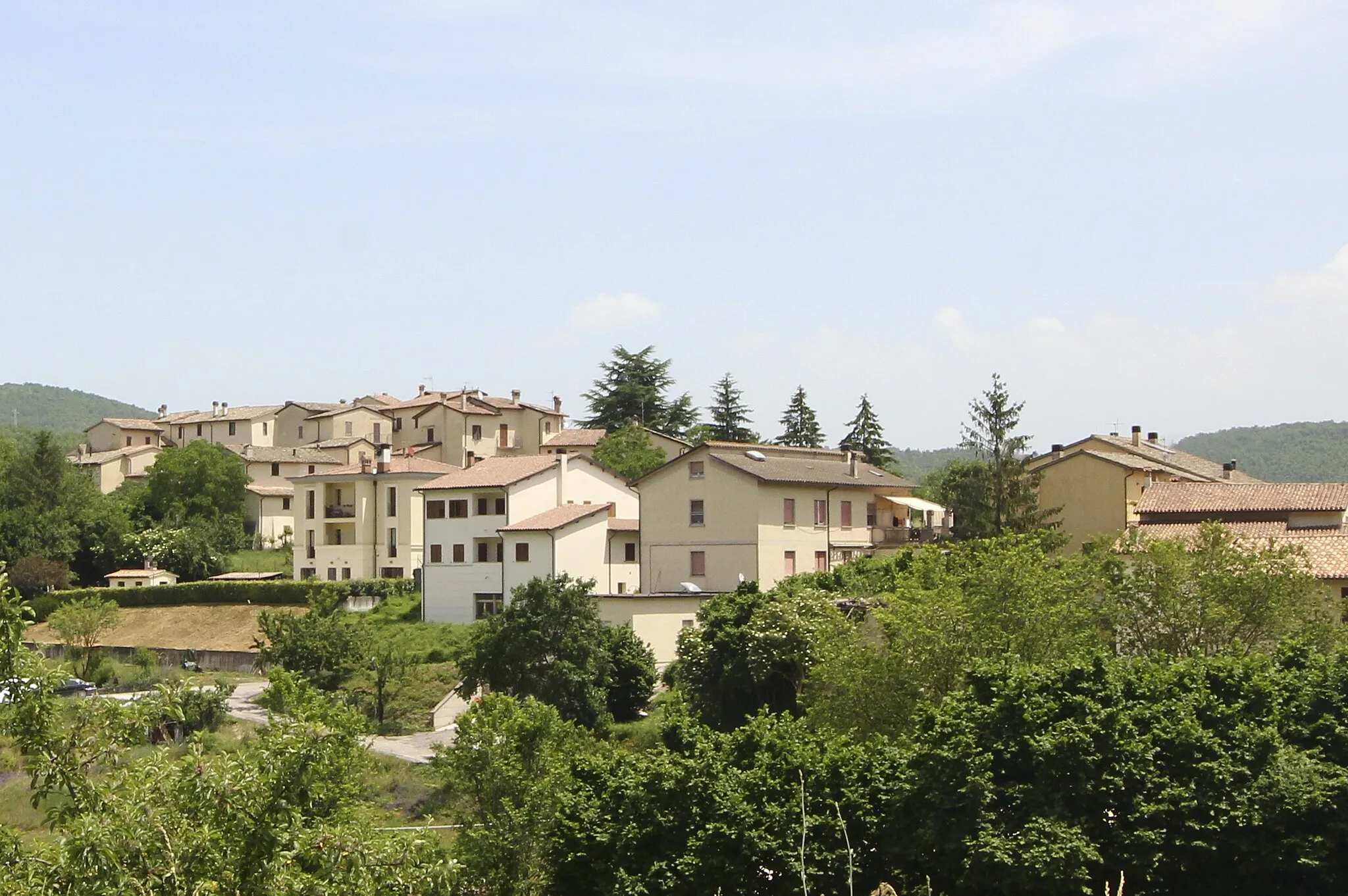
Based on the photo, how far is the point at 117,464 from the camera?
92188mm

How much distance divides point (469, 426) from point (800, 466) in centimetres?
3212

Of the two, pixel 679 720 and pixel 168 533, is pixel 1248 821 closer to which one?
pixel 679 720

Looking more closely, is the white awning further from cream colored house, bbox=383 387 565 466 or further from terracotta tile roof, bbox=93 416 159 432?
terracotta tile roof, bbox=93 416 159 432

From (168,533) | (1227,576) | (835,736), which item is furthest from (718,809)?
(168,533)

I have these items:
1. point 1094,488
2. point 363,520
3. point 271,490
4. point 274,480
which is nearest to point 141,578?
point 271,490

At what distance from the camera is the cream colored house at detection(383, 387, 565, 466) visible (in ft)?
274

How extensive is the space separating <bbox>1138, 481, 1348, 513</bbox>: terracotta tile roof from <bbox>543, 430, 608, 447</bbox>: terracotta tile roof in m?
41.4

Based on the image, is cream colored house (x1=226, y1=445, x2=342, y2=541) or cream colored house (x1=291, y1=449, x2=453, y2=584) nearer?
cream colored house (x1=291, y1=449, x2=453, y2=584)

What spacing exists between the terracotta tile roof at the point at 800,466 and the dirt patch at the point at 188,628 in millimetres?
20896

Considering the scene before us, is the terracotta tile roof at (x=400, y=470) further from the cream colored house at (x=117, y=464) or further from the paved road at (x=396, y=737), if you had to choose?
the cream colored house at (x=117, y=464)

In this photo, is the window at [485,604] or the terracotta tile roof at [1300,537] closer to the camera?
the terracotta tile roof at [1300,537]

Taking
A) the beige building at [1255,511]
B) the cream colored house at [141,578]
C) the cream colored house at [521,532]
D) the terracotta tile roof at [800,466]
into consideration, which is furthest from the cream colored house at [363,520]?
the beige building at [1255,511]

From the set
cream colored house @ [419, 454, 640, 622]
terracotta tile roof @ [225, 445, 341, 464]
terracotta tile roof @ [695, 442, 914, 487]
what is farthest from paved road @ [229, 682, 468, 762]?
terracotta tile roof @ [225, 445, 341, 464]

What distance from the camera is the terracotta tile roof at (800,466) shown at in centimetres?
5297
